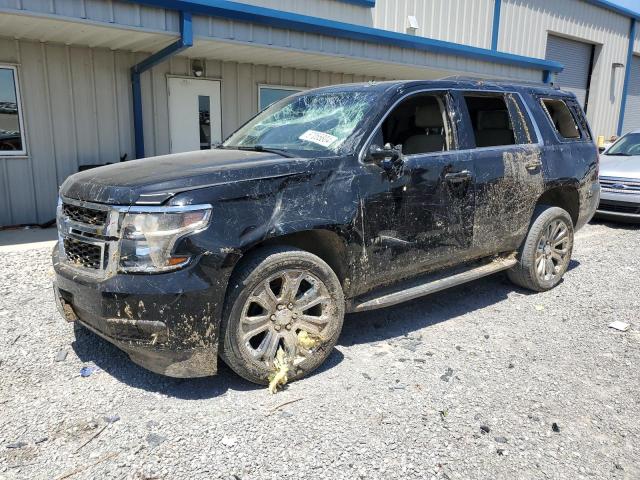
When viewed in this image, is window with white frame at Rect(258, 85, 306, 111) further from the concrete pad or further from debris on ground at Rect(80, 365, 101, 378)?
debris on ground at Rect(80, 365, 101, 378)

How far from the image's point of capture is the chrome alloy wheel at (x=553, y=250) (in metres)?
5.34

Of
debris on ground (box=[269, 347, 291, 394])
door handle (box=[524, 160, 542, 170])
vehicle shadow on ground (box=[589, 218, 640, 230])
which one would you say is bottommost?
vehicle shadow on ground (box=[589, 218, 640, 230])

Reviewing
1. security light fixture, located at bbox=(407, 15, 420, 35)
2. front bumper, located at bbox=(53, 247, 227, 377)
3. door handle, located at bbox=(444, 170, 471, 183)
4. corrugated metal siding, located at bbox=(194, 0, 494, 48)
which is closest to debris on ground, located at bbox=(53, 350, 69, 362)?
front bumper, located at bbox=(53, 247, 227, 377)

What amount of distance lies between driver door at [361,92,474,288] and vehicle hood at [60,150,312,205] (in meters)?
0.69

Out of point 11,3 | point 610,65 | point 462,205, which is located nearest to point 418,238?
point 462,205

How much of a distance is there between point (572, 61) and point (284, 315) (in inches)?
769

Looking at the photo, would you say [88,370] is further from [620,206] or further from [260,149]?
[620,206]

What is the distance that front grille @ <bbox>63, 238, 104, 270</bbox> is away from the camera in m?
3.08

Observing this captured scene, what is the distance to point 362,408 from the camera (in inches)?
126

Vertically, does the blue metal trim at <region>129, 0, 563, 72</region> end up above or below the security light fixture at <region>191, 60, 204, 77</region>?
above

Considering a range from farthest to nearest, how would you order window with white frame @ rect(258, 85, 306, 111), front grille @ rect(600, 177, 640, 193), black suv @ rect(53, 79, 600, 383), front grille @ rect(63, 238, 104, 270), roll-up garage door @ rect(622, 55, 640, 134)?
roll-up garage door @ rect(622, 55, 640, 134), window with white frame @ rect(258, 85, 306, 111), front grille @ rect(600, 177, 640, 193), front grille @ rect(63, 238, 104, 270), black suv @ rect(53, 79, 600, 383)

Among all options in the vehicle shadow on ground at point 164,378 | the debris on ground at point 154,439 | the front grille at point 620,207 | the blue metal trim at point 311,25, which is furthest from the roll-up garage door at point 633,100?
the debris on ground at point 154,439

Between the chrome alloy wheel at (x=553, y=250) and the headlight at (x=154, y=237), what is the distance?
382 cm

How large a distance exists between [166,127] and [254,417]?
737 cm
